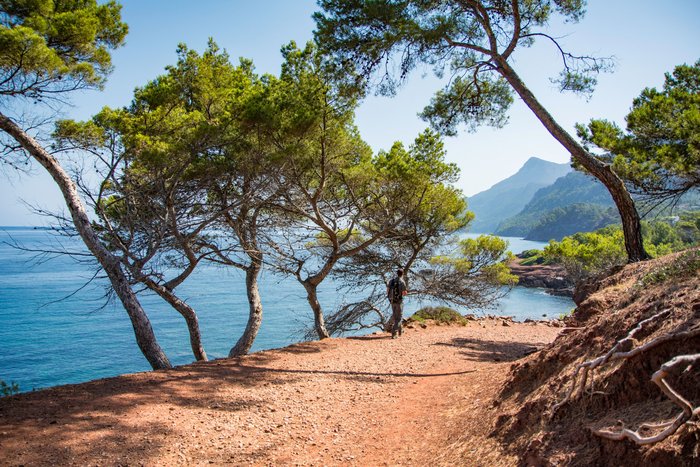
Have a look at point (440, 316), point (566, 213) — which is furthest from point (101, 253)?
point (566, 213)

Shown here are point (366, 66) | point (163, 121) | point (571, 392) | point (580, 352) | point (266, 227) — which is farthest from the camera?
point (266, 227)

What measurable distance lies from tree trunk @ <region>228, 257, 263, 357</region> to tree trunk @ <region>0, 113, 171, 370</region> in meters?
3.27

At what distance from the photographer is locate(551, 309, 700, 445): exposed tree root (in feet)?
6.70

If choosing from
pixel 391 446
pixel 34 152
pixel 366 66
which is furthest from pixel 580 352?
pixel 34 152

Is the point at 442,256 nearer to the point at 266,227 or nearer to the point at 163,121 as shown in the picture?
the point at 266,227

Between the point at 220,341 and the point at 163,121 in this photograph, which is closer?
the point at 163,121

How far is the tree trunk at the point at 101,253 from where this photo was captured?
6.72 metres

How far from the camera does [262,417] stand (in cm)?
498

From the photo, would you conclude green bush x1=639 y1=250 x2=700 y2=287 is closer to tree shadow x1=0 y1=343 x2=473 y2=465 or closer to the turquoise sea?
→ tree shadow x1=0 y1=343 x2=473 y2=465

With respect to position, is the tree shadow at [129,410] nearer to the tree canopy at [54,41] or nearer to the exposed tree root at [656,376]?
the exposed tree root at [656,376]

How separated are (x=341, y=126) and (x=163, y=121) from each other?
3.85 metres

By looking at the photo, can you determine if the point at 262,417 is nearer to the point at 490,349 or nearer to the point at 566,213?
the point at 490,349

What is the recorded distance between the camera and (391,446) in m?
4.36

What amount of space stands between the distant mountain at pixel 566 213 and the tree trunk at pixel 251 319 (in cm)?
5630
